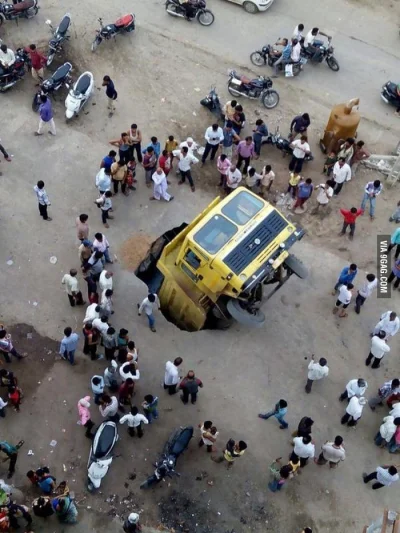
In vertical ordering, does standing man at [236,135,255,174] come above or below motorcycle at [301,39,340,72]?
below

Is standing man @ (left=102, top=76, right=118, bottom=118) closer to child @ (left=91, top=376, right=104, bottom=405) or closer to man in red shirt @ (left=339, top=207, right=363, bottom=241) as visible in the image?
man in red shirt @ (left=339, top=207, right=363, bottom=241)

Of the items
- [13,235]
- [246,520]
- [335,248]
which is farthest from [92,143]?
[246,520]

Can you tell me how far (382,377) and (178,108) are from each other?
31.3 ft

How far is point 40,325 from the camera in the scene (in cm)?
1452

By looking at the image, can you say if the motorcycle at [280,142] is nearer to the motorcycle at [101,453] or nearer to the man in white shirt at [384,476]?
the man in white shirt at [384,476]

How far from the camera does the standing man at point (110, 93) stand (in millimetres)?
17531

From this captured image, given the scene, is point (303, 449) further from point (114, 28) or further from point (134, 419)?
point (114, 28)

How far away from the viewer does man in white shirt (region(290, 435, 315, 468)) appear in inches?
484

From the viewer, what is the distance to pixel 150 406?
1273cm

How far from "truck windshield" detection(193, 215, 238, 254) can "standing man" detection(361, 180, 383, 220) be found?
4818 millimetres

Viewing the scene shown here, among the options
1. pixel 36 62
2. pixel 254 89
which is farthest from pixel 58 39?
pixel 254 89

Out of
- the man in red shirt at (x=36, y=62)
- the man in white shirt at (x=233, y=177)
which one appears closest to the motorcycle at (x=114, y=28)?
the man in red shirt at (x=36, y=62)

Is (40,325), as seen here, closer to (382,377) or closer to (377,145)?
(382,377)

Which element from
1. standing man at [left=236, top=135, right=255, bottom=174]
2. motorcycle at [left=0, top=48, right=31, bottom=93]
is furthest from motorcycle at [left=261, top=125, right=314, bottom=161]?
motorcycle at [left=0, top=48, right=31, bottom=93]
